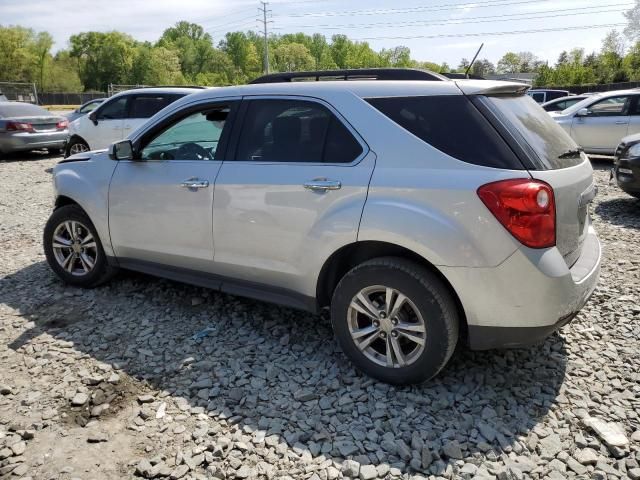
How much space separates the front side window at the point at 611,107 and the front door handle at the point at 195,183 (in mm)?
11131

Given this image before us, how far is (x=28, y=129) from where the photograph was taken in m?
13.5

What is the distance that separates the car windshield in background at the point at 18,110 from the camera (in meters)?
13.6

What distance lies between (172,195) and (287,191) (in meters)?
1.09

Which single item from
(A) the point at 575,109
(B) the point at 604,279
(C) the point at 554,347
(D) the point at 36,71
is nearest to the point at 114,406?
(C) the point at 554,347

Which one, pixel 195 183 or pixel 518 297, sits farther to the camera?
pixel 195 183

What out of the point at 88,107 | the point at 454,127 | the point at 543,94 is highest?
the point at 543,94

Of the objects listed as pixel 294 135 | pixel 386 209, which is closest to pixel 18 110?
pixel 294 135

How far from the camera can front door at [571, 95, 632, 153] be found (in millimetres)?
11562

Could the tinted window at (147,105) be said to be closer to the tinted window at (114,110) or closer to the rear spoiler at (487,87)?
the tinted window at (114,110)

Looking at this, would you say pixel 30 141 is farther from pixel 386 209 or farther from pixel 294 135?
pixel 386 209

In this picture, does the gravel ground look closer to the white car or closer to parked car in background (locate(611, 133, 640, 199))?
parked car in background (locate(611, 133, 640, 199))

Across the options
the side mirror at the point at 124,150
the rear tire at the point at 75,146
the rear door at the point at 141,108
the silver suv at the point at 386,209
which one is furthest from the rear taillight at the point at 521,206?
the rear tire at the point at 75,146

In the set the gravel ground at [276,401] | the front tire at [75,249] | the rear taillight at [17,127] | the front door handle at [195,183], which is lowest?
the gravel ground at [276,401]

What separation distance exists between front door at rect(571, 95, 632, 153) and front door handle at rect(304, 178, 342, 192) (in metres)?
10.7
